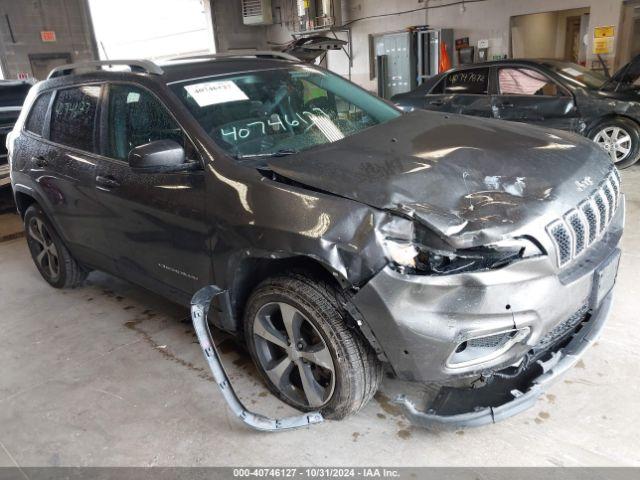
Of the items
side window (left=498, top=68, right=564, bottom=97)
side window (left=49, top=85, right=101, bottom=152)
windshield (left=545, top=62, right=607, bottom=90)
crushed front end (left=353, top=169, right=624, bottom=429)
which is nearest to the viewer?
crushed front end (left=353, top=169, right=624, bottom=429)

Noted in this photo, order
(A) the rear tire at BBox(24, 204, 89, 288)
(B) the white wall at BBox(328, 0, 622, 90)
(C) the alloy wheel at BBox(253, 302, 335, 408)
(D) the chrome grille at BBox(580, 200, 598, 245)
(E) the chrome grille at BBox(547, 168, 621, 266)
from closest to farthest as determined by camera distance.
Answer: (E) the chrome grille at BBox(547, 168, 621, 266) → (D) the chrome grille at BBox(580, 200, 598, 245) → (C) the alloy wheel at BBox(253, 302, 335, 408) → (A) the rear tire at BBox(24, 204, 89, 288) → (B) the white wall at BBox(328, 0, 622, 90)

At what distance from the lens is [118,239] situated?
118 inches

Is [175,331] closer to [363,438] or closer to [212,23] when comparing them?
[363,438]

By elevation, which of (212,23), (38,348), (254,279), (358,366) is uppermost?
(212,23)

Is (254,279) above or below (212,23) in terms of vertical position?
below

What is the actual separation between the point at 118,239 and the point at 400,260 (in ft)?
6.16

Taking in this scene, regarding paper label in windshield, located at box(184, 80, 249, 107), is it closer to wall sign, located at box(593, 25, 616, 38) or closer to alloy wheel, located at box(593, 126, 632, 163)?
alloy wheel, located at box(593, 126, 632, 163)

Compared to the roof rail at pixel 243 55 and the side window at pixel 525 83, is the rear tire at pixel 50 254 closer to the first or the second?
the roof rail at pixel 243 55

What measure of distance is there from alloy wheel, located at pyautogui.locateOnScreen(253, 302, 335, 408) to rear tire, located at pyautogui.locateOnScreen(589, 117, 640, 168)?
5.14 m

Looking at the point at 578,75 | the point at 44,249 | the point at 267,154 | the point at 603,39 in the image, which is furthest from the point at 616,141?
the point at 44,249

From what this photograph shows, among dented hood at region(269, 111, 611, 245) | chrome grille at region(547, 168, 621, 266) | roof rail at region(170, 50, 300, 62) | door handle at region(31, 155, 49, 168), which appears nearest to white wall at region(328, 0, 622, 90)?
roof rail at region(170, 50, 300, 62)

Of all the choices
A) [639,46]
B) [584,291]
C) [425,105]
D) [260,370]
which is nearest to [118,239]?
[260,370]

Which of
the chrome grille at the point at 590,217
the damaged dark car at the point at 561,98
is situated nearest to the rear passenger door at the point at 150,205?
the chrome grille at the point at 590,217

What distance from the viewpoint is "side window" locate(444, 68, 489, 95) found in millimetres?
6688
